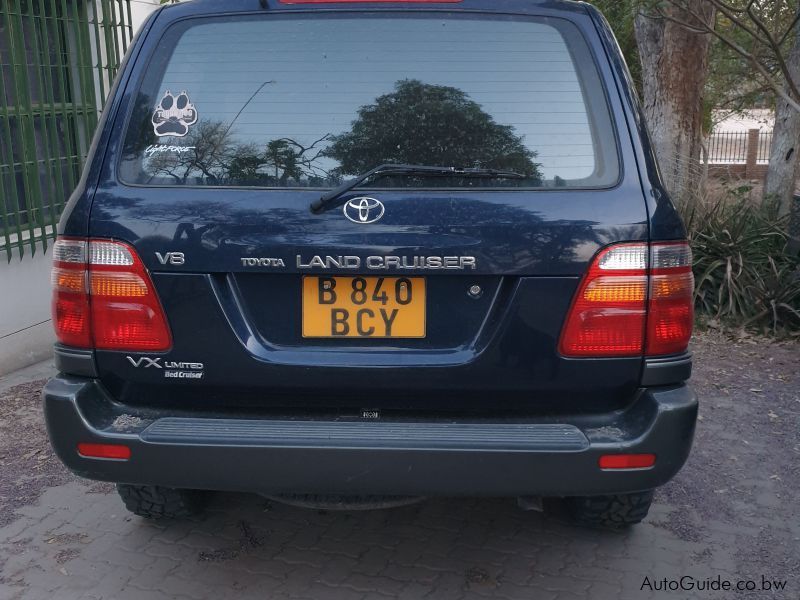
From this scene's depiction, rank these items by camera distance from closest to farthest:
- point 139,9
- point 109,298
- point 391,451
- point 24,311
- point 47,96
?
1. point 391,451
2. point 109,298
3. point 24,311
4. point 47,96
5. point 139,9

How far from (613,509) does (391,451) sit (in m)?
1.30

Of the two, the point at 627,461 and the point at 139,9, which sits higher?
the point at 139,9

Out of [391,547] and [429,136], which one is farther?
[391,547]

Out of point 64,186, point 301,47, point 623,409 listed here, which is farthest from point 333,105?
point 64,186

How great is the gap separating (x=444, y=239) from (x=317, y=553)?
1560 millimetres

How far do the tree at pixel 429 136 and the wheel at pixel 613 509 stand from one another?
1.44m

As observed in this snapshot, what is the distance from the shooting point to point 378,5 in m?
2.86

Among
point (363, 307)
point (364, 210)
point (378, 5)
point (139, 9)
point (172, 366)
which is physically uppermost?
point (139, 9)

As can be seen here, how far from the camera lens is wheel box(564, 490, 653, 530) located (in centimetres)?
337

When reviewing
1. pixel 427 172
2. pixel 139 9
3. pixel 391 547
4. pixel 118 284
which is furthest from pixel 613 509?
pixel 139 9

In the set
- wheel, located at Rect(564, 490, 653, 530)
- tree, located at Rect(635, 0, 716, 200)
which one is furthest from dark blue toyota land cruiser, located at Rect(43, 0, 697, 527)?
tree, located at Rect(635, 0, 716, 200)

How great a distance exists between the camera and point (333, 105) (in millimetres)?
2740

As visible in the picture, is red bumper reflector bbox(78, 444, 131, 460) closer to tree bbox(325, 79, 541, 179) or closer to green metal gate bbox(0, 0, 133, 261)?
tree bbox(325, 79, 541, 179)

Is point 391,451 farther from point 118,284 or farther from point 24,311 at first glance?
point 24,311
